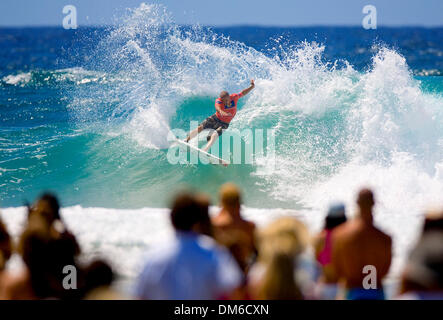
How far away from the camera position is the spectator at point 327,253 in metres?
3.03

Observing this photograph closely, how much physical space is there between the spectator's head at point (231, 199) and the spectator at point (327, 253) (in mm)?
691

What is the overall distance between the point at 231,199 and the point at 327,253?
2.79 feet

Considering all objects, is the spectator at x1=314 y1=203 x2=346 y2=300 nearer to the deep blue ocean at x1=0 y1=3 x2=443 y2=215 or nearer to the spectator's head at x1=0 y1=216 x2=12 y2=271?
the spectator's head at x1=0 y1=216 x2=12 y2=271

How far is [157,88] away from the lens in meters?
10.9

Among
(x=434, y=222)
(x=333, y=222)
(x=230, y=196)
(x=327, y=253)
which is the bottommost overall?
(x=327, y=253)

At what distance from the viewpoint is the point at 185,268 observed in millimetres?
2291

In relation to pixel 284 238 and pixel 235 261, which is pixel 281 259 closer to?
pixel 284 238

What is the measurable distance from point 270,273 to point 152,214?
3264 mm

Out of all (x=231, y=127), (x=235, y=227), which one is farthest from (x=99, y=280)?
(x=231, y=127)

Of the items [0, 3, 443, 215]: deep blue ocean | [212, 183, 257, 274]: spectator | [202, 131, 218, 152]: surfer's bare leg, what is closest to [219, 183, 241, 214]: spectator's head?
[212, 183, 257, 274]: spectator

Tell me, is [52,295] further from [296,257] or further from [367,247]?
[367,247]

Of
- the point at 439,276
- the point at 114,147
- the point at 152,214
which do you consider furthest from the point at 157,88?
the point at 439,276

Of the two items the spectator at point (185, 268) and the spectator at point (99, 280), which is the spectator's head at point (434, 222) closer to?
the spectator at point (185, 268)
